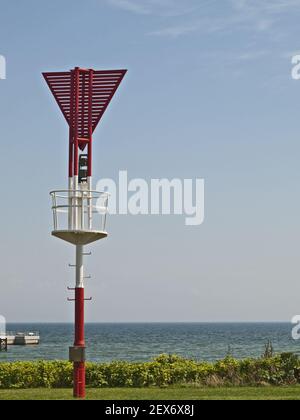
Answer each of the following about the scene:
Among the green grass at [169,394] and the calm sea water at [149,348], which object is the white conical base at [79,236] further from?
the calm sea water at [149,348]

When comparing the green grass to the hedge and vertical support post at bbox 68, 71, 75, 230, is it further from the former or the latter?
vertical support post at bbox 68, 71, 75, 230

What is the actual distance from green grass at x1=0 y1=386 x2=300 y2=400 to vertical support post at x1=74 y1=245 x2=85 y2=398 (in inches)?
12.0

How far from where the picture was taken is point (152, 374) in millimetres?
21906

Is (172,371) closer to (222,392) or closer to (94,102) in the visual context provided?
(222,392)

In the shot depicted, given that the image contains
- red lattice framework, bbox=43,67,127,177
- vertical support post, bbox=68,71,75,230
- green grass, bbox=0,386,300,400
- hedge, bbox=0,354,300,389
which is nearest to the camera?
green grass, bbox=0,386,300,400

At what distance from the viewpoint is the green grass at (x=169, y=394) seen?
18641 mm

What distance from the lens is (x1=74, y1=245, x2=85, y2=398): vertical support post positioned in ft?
61.9

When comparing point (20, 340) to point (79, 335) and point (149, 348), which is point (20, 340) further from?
point (79, 335)

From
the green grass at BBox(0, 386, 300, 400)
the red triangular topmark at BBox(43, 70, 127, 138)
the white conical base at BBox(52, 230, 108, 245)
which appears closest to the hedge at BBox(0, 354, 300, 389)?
the green grass at BBox(0, 386, 300, 400)

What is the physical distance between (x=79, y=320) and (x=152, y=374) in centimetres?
396

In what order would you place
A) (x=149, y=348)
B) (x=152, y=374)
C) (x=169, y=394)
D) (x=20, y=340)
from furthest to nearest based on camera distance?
(x=20, y=340) < (x=149, y=348) < (x=152, y=374) < (x=169, y=394)

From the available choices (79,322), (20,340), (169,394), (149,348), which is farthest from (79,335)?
(20,340)
